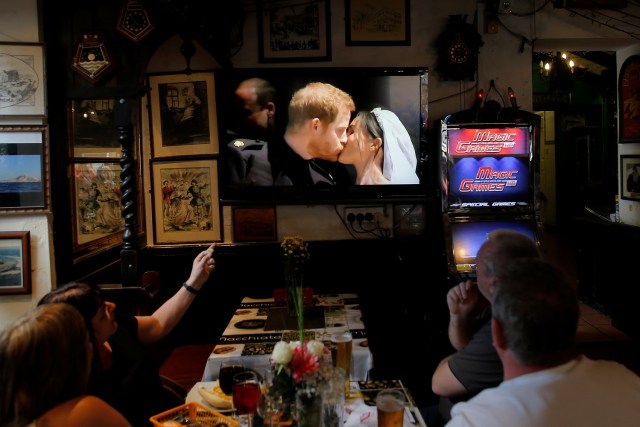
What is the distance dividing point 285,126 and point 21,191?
2.00m

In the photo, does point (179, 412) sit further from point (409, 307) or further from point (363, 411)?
point (409, 307)

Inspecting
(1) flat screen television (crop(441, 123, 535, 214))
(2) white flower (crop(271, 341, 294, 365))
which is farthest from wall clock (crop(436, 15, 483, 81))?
(2) white flower (crop(271, 341, 294, 365))

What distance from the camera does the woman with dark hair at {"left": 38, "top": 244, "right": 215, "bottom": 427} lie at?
200cm

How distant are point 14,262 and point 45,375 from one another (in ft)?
7.24

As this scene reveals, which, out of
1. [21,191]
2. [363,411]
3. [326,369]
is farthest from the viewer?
[21,191]

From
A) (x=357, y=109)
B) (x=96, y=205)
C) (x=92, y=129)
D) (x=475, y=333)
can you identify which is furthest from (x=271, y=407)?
(x=92, y=129)

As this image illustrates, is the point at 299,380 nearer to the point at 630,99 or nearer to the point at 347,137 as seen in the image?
the point at 347,137

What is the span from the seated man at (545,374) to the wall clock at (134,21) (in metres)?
2.82

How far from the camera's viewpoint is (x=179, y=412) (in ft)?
6.16

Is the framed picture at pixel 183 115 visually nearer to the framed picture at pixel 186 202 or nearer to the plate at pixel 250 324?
the framed picture at pixel 186 202

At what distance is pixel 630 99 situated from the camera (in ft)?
17.5

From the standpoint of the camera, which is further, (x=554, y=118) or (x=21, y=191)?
(x=554, y=118)

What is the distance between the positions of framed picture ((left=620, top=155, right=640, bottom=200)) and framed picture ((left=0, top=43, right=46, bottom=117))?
5.25 meters

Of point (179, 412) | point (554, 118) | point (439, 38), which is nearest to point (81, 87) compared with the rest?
point (179, 412)
